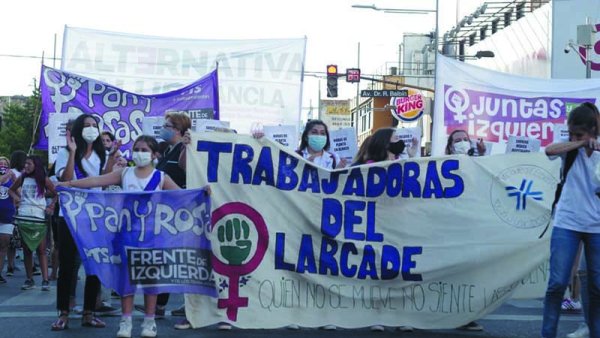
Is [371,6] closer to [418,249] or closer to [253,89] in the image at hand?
[253,89]

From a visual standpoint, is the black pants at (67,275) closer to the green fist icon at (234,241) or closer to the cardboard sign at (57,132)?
the green fist icon at (234,241)

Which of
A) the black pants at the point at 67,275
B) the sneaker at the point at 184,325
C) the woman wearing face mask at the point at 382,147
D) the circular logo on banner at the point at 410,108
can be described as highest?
the circular logo on banner at the point at 410,108

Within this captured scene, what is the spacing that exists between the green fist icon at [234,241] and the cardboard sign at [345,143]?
164 inches

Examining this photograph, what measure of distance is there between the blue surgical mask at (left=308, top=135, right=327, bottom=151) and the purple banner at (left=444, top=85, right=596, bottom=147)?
10.6 feet

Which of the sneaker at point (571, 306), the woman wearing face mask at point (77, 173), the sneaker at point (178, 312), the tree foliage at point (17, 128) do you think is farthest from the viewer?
the tree foliage at point (17, 128)

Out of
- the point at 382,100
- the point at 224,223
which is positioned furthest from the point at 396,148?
the point at 382,100

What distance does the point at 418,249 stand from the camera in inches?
299

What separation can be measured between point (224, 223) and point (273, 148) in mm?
720

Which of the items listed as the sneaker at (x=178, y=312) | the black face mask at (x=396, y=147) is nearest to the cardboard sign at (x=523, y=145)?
the black face mask at (x=396, y=147)

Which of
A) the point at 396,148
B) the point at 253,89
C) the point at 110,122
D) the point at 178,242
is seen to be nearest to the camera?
the point at 178,242

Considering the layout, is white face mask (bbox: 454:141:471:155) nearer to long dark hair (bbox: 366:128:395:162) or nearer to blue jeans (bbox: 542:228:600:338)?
long dark hair (bbox: 366:128:395:162)

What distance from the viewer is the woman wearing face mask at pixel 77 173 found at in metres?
7.74

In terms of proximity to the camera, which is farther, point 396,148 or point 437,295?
point 396,148

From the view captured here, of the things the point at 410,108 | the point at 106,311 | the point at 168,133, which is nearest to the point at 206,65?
the point at 168,133
